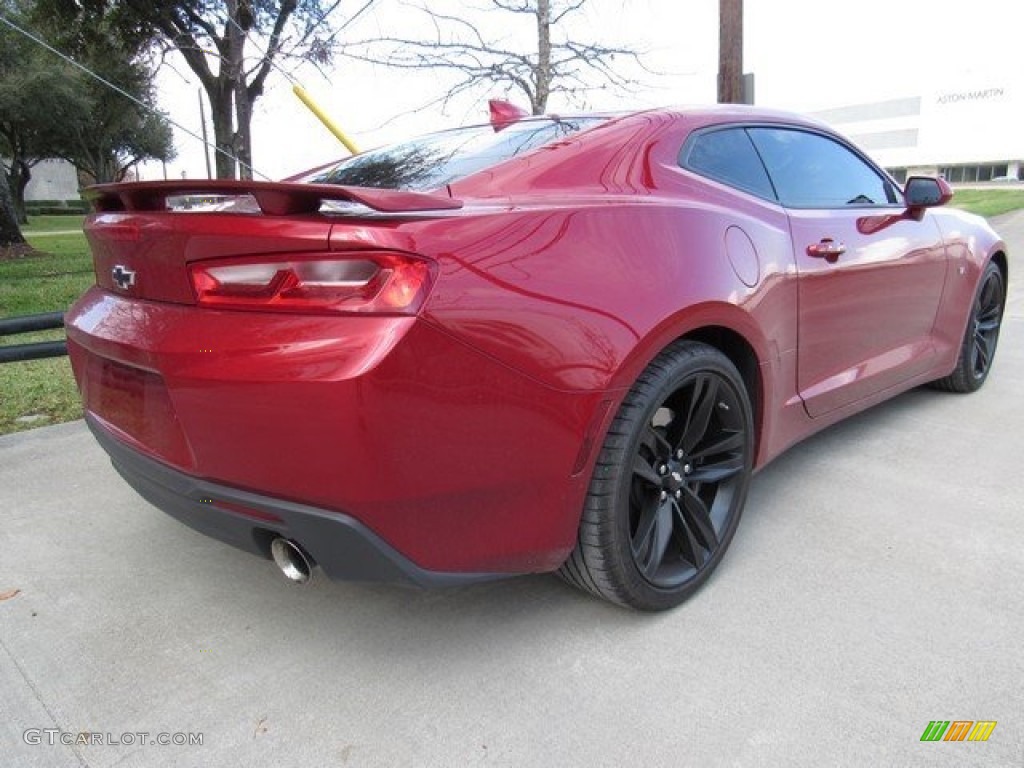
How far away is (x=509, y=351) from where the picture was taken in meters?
1.81

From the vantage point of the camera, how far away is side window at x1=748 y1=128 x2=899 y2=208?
9.69 ft

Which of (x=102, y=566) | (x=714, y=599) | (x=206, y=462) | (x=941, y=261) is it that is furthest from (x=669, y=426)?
(x=941, y=261)

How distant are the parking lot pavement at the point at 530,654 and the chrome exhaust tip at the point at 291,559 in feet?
1.17

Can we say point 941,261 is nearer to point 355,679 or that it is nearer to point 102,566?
point 355,679

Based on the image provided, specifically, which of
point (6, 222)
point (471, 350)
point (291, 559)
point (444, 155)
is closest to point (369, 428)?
point (471, 350)

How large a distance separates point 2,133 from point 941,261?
144 ft

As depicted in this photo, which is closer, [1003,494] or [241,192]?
[241,192]

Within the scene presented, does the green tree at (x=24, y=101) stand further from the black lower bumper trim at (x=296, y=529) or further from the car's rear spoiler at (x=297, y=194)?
the black lower bumper trim at (x=296, y=529)

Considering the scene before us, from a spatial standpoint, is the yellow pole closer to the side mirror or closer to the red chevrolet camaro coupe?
the red chevrolet camaro coupe

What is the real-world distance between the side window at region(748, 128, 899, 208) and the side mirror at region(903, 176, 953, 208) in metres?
0.11
